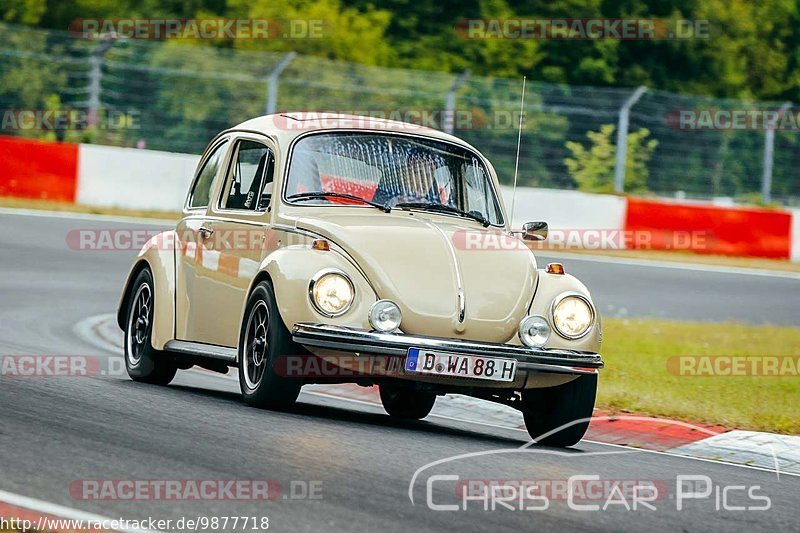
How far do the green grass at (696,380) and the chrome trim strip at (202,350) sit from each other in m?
2.78

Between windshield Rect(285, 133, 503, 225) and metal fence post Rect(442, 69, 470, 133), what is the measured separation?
15770 mm

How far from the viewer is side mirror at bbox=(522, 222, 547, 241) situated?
908 cm

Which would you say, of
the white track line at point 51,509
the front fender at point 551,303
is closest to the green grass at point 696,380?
the front fender at point 551,303

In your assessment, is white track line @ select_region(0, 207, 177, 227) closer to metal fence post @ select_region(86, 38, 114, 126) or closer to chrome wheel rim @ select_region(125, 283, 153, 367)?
metal fence post @ select_region(86, 38, 114, 126)

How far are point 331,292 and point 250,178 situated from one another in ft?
5.74

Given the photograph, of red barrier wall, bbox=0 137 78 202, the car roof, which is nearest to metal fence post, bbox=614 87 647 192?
red barrier wall, bbox=0 137 78 202

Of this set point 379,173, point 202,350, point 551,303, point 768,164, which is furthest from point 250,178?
point 768,164

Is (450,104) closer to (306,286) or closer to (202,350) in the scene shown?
(202,350)

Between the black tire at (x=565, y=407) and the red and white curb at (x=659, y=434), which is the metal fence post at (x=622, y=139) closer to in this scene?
the red and white curb at (x=659, y=434)

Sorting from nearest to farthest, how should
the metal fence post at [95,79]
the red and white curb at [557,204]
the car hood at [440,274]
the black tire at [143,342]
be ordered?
the car hood at [440,274]
the black tire at [143,342]
the red and white curb at [557,204]
the metal fence post at [95,79]

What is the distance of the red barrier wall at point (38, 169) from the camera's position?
75.6ft

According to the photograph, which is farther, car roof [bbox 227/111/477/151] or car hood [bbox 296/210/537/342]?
car roof [bbox 227/111/477/151]

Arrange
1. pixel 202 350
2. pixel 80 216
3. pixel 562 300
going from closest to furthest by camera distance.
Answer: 1. pixel 562 300
2. pixel 202 350
3. pixel 80 216

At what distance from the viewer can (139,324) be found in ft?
33.0
